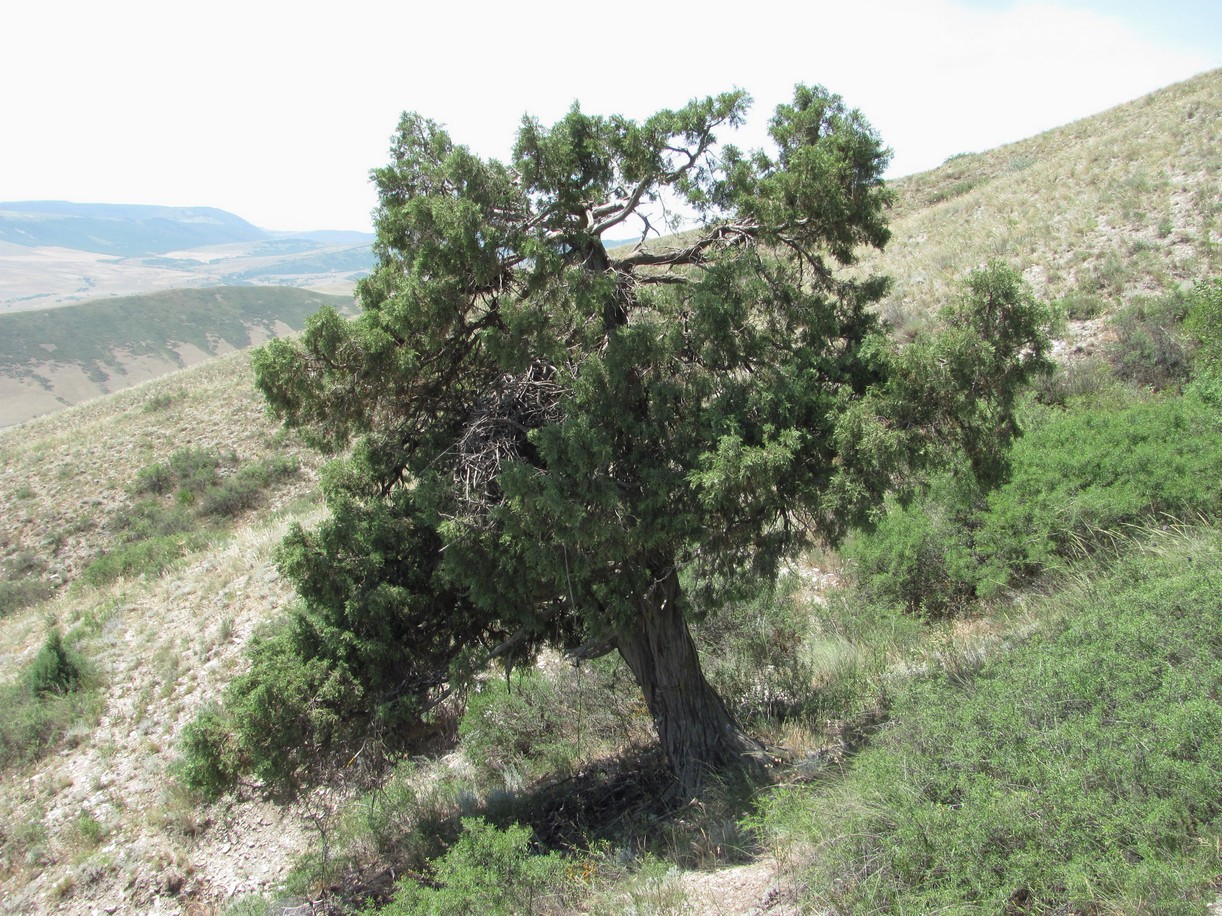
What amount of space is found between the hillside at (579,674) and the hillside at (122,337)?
81.2 meters

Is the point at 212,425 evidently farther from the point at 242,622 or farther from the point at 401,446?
the point at 401,446

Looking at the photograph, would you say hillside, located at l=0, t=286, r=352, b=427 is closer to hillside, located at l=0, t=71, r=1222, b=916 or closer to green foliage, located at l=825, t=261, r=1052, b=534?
hillside, located at l=0, t=71, r=1222, b=916

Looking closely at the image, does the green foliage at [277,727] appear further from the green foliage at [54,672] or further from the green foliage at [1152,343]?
the green foliage at [1152,343]

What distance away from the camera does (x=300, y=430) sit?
22.5 ft

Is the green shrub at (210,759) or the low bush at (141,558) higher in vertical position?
the green shrub at (210,759)

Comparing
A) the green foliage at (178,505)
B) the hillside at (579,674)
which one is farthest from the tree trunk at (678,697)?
the green foliage at (178,505)

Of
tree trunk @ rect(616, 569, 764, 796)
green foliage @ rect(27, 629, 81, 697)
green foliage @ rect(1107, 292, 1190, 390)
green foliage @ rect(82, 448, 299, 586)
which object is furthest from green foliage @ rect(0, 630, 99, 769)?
green foliage @ rect(1107, 292, 1190, 390)

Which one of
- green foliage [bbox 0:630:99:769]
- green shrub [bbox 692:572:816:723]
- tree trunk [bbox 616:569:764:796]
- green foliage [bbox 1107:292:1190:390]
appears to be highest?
green foliage [bbox 1107:292:1190:390]

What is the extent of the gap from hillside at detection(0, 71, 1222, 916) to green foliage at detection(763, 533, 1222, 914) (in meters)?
0.03

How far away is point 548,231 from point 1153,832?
19.8 feet

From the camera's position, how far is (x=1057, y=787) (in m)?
3.80

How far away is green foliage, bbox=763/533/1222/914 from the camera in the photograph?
11.3 feet

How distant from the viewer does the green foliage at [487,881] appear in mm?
5238

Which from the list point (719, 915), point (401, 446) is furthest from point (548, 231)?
A: point (719, 915)
